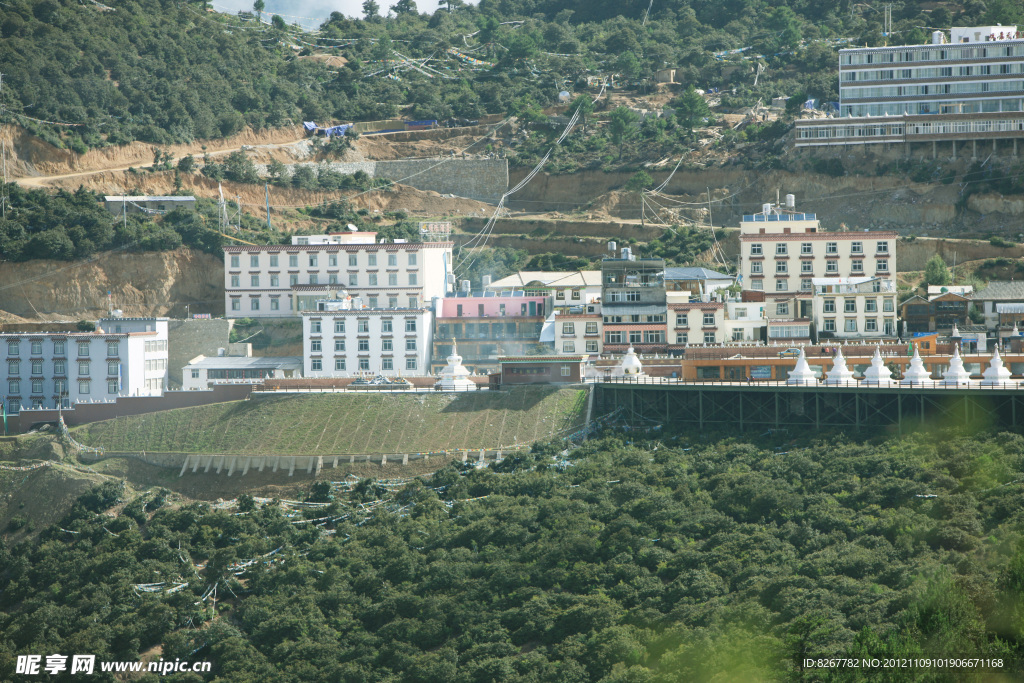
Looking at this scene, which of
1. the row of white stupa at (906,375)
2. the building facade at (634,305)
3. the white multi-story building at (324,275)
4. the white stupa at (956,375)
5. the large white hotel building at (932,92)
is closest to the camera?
the row of white stupa at (906,375)

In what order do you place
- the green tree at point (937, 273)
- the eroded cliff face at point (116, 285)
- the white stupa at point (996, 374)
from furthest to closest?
the eroded cliff face at point (116, 285) < the green tree at point (937, 273) < the white stupa at point (996, 374)

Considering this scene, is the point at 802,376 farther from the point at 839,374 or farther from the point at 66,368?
the point at 66,368

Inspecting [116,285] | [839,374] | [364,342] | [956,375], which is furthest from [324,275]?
[956,375]

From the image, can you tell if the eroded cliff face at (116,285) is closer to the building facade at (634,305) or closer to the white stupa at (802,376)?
the building facade at (634,305)

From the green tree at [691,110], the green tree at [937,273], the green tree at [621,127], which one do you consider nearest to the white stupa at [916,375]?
the green tree at [937,273]

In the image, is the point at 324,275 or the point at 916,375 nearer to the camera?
the point at 916,375

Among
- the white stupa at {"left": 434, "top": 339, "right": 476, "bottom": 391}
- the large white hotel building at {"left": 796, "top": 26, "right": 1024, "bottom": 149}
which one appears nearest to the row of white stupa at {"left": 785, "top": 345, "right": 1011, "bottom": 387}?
the white stupa at {"left": 434, "top": 339, "right": 476, "bottom": 391}

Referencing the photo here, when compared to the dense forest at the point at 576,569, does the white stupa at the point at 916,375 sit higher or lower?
higher
